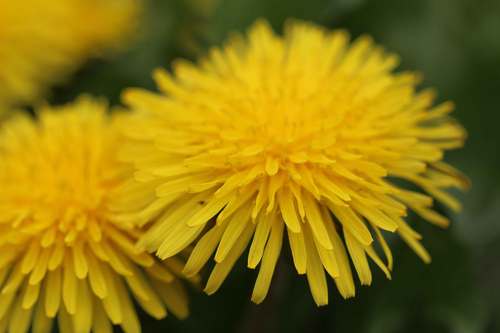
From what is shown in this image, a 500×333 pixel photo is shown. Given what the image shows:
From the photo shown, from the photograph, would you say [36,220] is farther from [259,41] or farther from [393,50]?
[393,50]

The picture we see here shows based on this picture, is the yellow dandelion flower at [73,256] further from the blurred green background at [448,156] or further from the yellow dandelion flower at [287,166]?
the blurred green background at [448,156]

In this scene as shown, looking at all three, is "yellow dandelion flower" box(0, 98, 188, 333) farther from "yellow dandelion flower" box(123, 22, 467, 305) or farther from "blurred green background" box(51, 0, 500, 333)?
"blurred green background" box(51, 0, 500, 333)

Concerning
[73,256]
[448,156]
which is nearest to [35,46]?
[73,256]

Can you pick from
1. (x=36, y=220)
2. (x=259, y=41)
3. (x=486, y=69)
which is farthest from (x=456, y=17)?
(x=36, y=220)

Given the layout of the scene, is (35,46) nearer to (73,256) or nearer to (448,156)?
(73,256)

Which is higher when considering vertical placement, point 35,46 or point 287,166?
point 35,46

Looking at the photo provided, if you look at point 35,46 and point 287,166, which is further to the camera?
point 35,46
